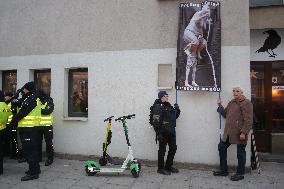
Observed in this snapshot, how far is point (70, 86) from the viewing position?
9.41m

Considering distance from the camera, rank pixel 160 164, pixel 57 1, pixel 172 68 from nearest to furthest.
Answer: pixel 160 164
pixel 172 68
pixel 57 1

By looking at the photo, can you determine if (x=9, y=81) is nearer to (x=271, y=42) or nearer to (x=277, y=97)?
(x=271, y=42)

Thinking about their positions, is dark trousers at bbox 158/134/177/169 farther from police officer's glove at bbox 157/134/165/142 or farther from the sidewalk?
the sidewalk

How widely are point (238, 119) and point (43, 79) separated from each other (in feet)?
19.8

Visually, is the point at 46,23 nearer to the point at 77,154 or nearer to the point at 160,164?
the point at 77,154

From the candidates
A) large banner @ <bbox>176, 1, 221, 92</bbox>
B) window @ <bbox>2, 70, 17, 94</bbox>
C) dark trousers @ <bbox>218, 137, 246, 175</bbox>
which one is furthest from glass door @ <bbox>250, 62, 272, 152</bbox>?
window @ <bbox>2, 70, 17, 94</bbox>

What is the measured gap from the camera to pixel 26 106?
6.85 m

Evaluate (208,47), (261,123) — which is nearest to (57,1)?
(208,47)

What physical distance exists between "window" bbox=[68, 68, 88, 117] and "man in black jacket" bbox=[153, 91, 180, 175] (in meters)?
2.71

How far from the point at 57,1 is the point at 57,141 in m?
4.11

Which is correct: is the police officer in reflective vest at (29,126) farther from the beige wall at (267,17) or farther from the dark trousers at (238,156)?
the beige wall at (267,17)

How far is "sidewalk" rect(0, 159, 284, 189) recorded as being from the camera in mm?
6527

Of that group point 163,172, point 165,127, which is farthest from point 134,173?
point 165,127

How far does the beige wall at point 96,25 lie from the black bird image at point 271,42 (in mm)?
2593
